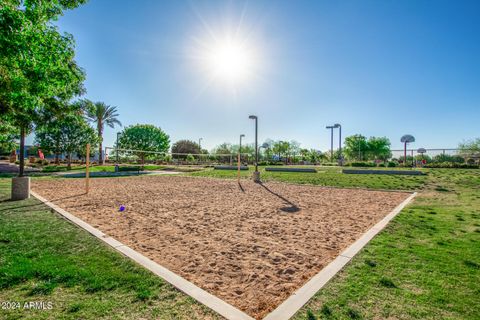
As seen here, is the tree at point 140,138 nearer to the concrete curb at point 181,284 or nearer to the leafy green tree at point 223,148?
the leafy green tree at point 223,148

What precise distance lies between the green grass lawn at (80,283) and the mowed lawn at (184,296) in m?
0.01

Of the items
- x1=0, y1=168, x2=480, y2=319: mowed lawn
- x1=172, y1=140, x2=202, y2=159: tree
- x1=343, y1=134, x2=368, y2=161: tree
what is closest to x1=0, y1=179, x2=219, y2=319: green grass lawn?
x1=0, y1=168, x2=480, y2=319: mowed lawn

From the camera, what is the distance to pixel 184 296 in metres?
2.90

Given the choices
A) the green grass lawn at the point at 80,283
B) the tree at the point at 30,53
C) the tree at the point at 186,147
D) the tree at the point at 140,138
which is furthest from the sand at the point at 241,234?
the tree at the point at 186,147

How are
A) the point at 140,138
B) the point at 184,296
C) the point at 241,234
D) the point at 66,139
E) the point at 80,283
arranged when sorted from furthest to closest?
1. the point at 140,138
2. the point at 66,139
3. the point at 241,234
4. the point at 80,283
5. the point at 184,296

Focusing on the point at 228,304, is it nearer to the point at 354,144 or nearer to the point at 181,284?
the point at 181,284

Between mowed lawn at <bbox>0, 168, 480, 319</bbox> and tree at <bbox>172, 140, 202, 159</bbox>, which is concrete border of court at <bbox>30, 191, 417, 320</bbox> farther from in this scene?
tree at <bbox>172, 140, 202, 159</bbox>

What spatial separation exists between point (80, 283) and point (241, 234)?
3.12 metres

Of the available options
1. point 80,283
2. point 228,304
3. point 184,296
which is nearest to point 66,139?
point 80,283

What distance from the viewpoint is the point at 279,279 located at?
343cm

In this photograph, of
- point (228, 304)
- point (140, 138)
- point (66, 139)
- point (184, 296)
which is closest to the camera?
point (228, 304)

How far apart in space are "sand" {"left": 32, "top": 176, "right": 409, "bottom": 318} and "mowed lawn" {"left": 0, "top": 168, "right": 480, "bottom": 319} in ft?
1.67

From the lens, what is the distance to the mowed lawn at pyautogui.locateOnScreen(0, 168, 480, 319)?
2586mm

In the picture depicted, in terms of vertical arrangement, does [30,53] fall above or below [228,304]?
above
